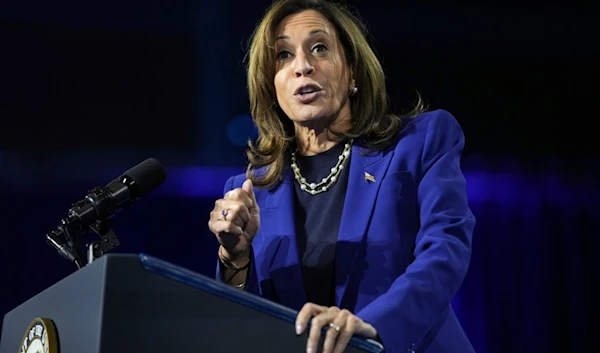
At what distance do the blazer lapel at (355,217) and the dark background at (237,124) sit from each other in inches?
74.3

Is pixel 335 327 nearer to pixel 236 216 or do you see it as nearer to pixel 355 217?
pixel 236 216

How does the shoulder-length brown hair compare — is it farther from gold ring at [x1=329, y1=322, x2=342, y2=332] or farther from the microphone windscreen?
gold ring at [x1=329, y1=322, x2=342, y2=332]

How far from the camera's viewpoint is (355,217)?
63.6 inches

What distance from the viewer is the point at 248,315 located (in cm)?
99

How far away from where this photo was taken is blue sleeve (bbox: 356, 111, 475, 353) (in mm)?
1233

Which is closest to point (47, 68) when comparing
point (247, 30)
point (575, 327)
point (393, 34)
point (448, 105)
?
point (247, 30)

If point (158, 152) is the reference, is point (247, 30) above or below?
above

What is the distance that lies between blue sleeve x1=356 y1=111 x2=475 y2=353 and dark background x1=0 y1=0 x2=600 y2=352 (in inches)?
76.7

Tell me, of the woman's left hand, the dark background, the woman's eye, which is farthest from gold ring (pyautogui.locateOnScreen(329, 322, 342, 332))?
the dark background

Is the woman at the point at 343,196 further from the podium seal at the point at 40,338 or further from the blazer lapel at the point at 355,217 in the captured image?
the podium seal at the point at 40,338

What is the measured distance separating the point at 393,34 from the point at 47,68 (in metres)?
1.47

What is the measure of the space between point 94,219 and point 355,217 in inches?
21.5

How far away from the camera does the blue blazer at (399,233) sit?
142 cm

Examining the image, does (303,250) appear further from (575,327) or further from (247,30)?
(575,327)
